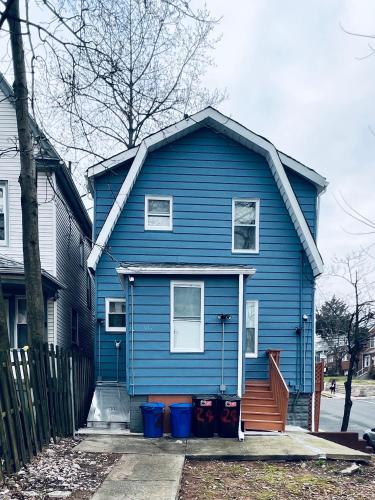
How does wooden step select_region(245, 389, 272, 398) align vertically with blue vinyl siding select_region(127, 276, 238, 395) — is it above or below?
below

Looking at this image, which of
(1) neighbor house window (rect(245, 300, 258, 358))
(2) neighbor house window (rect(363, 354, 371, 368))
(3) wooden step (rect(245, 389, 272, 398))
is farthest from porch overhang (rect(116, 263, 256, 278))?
(2) neighbor house window (rect(363, 354, 371, 368))

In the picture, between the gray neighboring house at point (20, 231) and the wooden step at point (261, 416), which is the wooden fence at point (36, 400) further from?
the wooden step at point (261, 416)

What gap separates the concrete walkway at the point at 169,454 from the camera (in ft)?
18.5

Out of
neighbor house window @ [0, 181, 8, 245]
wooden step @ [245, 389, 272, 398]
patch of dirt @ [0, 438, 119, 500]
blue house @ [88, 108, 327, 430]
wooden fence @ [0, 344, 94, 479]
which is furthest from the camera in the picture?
neighbor house window @ [0, 181, 8, 245]

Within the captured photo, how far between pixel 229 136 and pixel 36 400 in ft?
26.2

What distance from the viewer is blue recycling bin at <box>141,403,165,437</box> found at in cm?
904

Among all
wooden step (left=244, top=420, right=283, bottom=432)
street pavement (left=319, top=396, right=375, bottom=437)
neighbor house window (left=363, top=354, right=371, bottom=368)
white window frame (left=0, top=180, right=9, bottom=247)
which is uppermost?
white window frame (left=0, top=180, right=9, bottom=247)

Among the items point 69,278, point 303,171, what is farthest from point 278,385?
point 69,278

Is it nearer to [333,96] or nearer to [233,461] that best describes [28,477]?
A: [233,461]

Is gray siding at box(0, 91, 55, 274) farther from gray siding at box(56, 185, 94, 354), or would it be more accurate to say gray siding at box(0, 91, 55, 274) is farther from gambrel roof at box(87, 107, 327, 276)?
gambrel roof at box(87, 107, 327, 276)

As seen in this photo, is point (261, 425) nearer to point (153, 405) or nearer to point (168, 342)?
point (153, 405)

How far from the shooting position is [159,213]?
1219 cm

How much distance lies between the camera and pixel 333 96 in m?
6.23

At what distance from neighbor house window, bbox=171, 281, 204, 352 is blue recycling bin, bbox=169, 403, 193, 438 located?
4.11 feet
